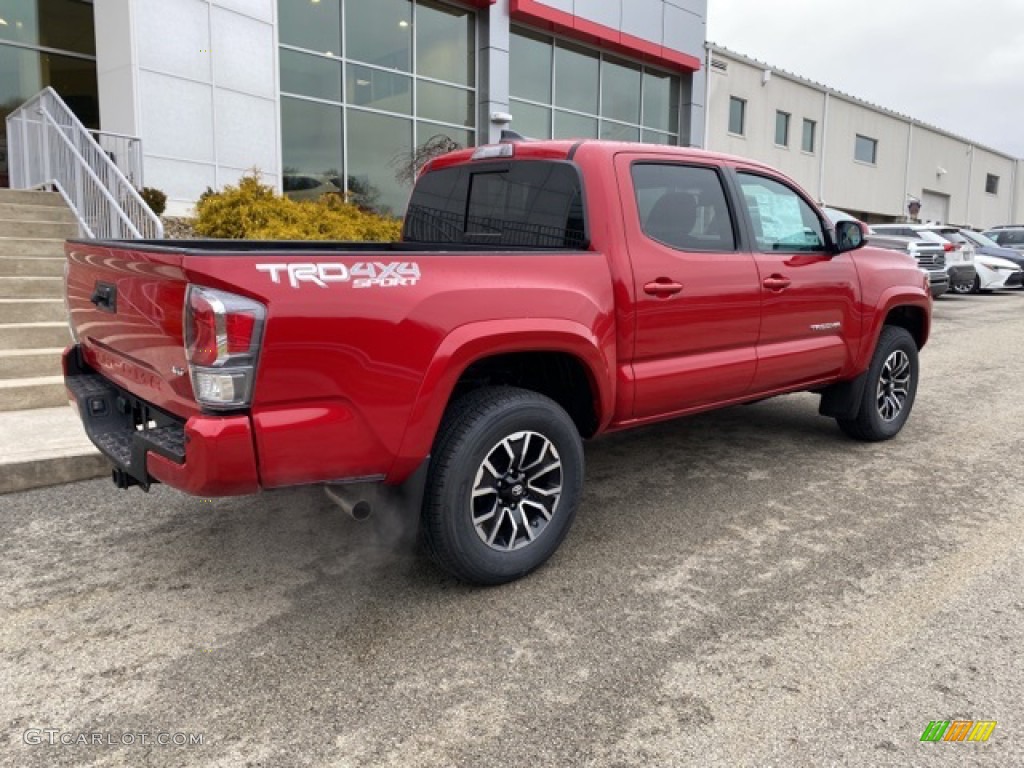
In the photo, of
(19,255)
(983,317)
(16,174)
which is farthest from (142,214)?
(983,317)

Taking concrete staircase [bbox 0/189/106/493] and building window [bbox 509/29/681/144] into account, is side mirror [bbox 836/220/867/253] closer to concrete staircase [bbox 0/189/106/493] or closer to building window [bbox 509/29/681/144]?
concrete staircase [bbox 0/189/106/493]

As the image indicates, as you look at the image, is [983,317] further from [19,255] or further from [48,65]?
[48,65]

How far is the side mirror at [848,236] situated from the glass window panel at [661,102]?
52.6ft

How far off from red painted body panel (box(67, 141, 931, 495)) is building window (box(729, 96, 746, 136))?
69.9 feet

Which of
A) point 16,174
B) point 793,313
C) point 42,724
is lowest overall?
point 42,724

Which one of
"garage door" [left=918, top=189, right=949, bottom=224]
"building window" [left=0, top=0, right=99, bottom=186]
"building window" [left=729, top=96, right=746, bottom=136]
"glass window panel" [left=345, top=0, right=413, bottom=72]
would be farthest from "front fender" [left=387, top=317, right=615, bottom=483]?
"garage door" [left=918, top=189, right=949, bottom=224]

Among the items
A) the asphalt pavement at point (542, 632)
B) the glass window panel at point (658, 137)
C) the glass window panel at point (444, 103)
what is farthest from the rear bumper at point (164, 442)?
the glass window panel at point (658, 137)

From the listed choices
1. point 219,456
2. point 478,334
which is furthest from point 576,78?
point 219,456

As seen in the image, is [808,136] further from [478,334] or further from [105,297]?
[105,297]

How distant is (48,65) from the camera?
13297 millimetres

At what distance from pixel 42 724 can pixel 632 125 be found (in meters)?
19.2

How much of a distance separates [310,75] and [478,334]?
1183 cm

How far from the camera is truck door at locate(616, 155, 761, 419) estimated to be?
380 centimetres

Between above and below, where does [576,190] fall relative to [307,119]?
below
